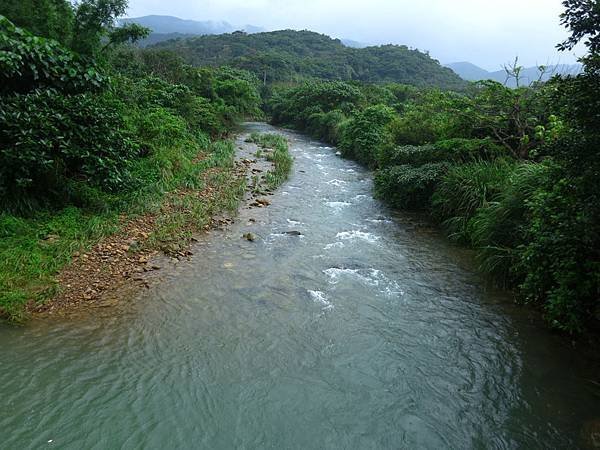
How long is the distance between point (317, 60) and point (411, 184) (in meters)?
71.2

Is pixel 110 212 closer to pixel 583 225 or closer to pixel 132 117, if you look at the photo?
pixel 132 117

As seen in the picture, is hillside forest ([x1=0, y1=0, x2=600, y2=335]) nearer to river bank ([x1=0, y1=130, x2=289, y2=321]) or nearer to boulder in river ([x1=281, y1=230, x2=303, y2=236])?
river bank ([x1=0, y1=130, x2=289, y2=321])

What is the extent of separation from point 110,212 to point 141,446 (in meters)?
6.31

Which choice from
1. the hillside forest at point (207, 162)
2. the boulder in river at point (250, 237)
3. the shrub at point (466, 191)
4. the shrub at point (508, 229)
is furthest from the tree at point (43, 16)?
the shrub at point (508, 229)

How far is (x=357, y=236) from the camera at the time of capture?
35.1 ft

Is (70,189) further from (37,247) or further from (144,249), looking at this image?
(144,249)

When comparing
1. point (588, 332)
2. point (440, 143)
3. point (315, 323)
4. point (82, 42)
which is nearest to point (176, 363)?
point (315, 323)

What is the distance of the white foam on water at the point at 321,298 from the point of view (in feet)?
23.5

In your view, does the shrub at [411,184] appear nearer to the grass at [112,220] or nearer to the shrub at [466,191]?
the shrub at [466,191]

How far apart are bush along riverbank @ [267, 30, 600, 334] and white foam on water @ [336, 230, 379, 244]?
6.70 feet

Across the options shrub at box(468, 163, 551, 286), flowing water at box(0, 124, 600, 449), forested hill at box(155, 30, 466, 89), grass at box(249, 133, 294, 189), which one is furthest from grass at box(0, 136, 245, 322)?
forested hill at box(155, 30, 466, 89)

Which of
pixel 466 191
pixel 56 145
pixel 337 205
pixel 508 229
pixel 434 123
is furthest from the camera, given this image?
pixel 434 123

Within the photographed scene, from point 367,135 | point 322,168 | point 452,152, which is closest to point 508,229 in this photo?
point 452,152

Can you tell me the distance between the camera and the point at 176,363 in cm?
542
